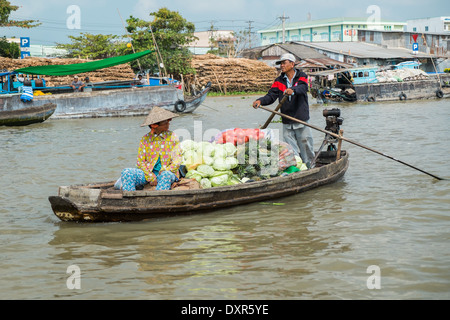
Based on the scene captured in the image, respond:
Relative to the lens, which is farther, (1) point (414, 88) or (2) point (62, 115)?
(1) point (414, 88)

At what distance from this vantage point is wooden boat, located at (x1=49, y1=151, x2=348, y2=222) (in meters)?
5.07

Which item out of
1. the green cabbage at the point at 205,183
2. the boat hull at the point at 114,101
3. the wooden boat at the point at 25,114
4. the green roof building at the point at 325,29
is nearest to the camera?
the green cabbage at the point at 205,183

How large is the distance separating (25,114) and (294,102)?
11548 mm

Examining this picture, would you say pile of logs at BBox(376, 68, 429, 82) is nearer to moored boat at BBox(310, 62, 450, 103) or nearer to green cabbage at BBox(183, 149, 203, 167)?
moored boat at BBox(310, 62, 450, 103)

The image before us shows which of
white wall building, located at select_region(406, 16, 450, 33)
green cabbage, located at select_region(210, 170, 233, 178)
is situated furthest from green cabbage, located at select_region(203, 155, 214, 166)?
white wall building, located at select_region(406, 16, 450, 33)

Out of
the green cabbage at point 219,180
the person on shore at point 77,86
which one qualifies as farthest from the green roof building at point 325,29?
the green cabbage at point 219,180

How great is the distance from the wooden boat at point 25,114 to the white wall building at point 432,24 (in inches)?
1706

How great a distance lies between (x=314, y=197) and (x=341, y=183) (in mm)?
896

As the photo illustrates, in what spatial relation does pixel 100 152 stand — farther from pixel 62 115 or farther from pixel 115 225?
pixel 62 115

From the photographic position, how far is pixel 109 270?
4.09 metres

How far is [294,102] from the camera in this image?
264 inches

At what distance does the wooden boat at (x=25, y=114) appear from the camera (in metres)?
15.7

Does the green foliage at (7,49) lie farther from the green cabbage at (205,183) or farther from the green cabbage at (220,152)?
the green cabbage at (205,183)
